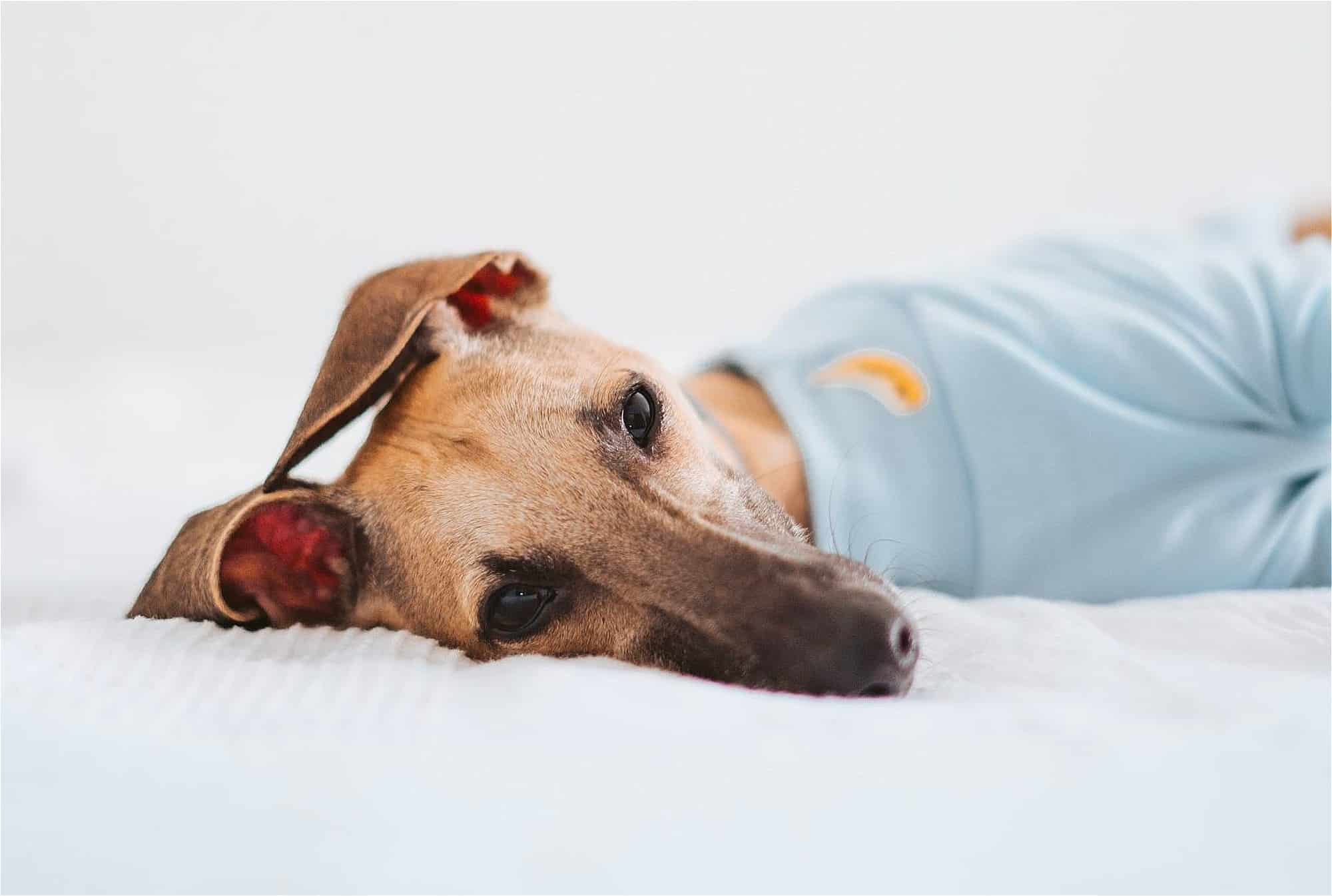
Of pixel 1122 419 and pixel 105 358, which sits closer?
pixel 1122 419

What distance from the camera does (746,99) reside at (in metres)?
4.79

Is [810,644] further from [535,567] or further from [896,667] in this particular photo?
[535,567]

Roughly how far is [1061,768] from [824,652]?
1.36 feet

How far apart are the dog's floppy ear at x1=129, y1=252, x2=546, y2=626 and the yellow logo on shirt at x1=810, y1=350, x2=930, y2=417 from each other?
100 cm

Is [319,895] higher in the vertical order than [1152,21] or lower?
lower

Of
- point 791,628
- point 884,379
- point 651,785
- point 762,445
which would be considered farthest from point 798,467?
point 651,785

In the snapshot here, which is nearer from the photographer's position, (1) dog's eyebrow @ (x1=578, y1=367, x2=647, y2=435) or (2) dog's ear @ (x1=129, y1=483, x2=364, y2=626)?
(2) dog's ear @ (x1=129, y1=483, x2=364, y2=626)

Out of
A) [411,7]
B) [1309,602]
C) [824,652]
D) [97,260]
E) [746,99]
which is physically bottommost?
[1309,602]

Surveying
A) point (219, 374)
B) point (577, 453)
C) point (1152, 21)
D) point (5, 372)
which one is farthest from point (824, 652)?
point (1152, 21)

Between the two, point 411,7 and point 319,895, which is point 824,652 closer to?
point 319,895

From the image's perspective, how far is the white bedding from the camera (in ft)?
3.22

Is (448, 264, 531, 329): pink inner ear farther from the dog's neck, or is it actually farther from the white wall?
the white wall

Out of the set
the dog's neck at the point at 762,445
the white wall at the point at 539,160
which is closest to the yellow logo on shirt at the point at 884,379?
the dog's neck at the point at 762,445

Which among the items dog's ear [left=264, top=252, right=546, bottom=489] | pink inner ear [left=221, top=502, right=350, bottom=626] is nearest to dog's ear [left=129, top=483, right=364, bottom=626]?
pink inner ear [left=221, top=502, right=350, bottom=626]
